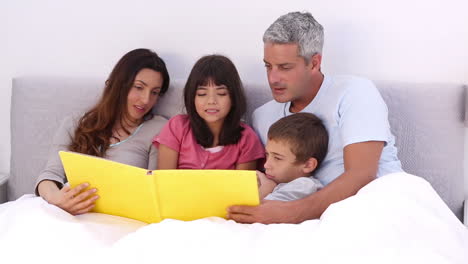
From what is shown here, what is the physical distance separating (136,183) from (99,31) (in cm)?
101

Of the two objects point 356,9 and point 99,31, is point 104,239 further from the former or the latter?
point 356,9

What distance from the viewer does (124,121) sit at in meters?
2.20

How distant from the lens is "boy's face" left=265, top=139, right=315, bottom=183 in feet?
6.18

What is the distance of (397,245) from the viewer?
4.36ft

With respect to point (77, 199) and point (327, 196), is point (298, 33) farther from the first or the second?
point (77, 199)

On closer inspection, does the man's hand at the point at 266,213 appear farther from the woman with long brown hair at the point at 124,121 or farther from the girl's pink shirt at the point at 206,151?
the woman with long brown hair at the point at 124,121

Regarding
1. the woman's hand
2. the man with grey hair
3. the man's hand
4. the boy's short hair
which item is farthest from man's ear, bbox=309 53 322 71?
the woman's hand

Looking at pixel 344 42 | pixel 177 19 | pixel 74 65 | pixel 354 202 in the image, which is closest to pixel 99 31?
pixel 74 65

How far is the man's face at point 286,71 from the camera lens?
1922 mm

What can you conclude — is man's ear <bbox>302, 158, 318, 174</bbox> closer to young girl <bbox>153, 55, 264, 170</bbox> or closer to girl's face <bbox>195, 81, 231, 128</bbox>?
young girl <bbox>153, 55, 264, 170</bbox>

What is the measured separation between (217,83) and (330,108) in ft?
1.30

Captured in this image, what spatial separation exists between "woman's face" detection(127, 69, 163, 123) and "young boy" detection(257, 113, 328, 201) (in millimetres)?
488

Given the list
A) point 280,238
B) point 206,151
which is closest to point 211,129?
point 206,151

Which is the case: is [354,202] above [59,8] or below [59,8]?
below
